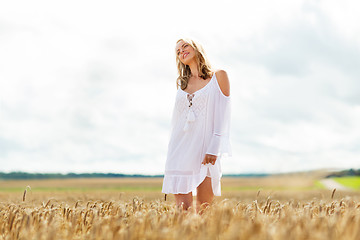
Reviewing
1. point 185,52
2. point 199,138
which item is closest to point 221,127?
point 199,138

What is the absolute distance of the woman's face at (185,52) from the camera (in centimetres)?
504

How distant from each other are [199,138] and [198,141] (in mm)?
34

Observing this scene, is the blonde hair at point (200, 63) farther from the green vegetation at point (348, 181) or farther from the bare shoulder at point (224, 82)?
the green vegetation at point (348, 181)

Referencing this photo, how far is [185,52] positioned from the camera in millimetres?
5078

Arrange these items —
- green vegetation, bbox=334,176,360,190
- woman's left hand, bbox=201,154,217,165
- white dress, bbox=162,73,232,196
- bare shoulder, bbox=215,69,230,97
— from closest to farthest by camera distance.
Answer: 1. woman's left hand, bbox=201,154,217,165
2. white dress, bbox=162,73,232,196
3. bare shoulder, bbox=215,69,230,97
4. green vegetation, bbox=334,176,360,190

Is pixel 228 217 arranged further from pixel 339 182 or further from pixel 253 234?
pixel 339 182

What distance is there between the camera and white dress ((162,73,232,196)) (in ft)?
15.5

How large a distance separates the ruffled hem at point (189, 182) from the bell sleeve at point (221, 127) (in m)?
0.23

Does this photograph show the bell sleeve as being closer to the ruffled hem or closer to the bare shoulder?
the bare shoulder

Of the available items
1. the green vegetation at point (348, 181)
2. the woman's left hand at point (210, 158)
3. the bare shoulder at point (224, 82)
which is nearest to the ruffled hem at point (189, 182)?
the woman's left hand at point (210, 158)

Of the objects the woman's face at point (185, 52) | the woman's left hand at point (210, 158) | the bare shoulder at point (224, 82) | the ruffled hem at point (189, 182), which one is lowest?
the ruffled hem at point (189, 182)

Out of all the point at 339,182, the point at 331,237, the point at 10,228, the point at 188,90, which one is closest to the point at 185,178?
the point at 188,90

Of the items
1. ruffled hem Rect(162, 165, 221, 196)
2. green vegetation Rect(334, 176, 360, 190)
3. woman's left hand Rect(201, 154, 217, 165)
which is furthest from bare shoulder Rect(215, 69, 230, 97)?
green vegetation Rect(334, 176, 360, 190)

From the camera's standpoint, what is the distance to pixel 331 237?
2578mm
